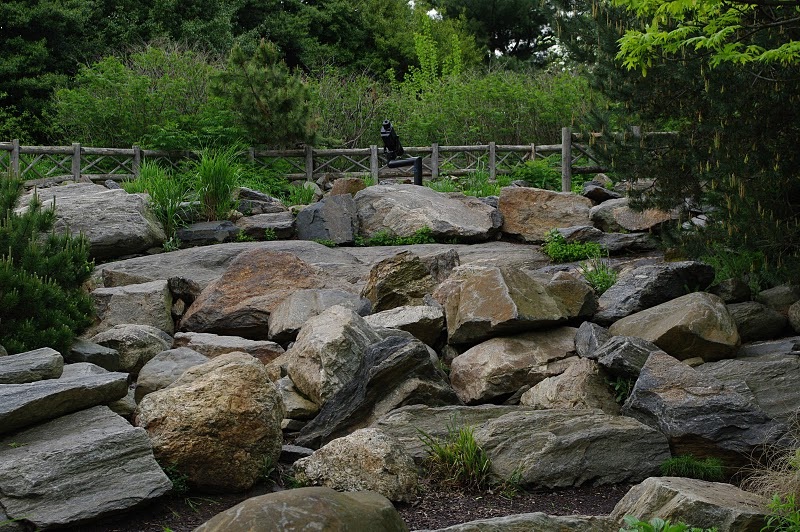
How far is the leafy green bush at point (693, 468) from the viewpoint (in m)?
5.95

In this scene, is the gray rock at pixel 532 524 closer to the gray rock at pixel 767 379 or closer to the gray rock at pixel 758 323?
the gray rock at pixel 767 379

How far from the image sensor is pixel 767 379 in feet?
22.3

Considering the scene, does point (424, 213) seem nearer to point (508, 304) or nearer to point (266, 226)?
point (266, 226)

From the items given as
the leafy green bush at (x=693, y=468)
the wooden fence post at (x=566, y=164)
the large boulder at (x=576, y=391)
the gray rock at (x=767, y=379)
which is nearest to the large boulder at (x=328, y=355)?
the large boulder at (x=576, y=391)

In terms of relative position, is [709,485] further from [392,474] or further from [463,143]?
[463,143]

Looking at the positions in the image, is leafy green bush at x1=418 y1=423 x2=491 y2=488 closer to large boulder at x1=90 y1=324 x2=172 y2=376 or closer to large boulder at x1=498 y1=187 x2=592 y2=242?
large boulder at x1=90 y1=324 x2=172 y2=376

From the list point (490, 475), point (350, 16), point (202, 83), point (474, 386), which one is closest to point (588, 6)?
point (474, 386)

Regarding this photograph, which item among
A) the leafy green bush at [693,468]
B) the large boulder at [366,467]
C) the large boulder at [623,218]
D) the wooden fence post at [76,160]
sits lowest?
the leafy green bush at [693,468]

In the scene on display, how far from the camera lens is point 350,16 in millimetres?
A: 33031

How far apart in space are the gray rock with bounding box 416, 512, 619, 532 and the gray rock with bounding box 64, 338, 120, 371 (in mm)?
4380

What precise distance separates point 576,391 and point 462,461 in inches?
54.9

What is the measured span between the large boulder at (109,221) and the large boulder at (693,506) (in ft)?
29.6

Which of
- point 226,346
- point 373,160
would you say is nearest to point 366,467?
point 226,346

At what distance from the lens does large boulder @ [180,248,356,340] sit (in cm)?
945
